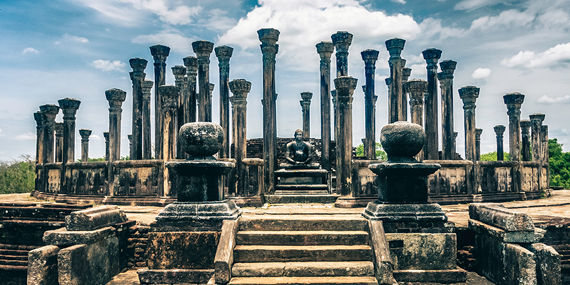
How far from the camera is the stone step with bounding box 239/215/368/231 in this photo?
575 centimetres

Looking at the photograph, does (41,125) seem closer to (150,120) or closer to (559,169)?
(150,120)

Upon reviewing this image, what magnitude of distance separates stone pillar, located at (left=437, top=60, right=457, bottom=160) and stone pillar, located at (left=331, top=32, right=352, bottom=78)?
341 centimetres

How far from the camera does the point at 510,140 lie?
12719 millimetres

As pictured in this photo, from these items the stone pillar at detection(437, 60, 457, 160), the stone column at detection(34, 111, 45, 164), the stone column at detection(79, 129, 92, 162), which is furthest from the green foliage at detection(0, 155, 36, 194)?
the stone pillar at detection(437, 60, 457, 160)

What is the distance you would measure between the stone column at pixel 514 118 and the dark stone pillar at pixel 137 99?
1360 centimetres

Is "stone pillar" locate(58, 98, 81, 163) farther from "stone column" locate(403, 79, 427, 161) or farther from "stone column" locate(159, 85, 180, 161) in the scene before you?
"stone column" locate(403, 79, 427, 161)

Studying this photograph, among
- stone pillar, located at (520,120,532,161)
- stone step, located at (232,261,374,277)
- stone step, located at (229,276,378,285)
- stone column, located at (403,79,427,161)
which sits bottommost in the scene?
stone step, located at (229,276,378,285)

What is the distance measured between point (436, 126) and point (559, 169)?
1995 cm

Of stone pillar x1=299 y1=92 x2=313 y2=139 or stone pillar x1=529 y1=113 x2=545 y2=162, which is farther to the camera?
stone pillar x1=299 y1=92 x2=313 y2=139

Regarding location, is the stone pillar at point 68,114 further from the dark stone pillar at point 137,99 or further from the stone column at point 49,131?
the dark stone pillar at point 137,99

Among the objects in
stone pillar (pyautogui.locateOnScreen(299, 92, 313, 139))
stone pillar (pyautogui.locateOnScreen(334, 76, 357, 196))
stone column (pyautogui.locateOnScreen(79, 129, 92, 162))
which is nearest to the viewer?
stone pillar (pyautogui.locateOnScreen(334, 76, 357, 196))

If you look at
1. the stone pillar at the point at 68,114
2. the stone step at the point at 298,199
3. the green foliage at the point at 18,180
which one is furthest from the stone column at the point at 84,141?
the stone step at the point at 298,199

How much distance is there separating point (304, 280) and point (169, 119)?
7.16 metres

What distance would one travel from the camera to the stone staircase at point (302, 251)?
4977mm
